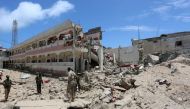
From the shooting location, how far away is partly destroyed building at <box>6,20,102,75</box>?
94.9ft

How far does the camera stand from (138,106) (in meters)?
→ 12.2

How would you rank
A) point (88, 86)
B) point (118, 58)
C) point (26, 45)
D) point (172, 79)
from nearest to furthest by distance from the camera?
point (172, 79)
point (88, 86)
point (118, 58)
point (26, 45)

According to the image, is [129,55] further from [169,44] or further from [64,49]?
[64,49]

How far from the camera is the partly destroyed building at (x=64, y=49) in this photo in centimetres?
2894

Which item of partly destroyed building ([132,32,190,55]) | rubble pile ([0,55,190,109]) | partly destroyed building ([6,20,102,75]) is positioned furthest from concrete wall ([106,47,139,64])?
rubble pile ([0,55,190,109])

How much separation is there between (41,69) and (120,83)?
25.3m

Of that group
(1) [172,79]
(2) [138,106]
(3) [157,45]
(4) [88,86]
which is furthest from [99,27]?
(2) [138,106]

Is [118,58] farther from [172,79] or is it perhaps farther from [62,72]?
[172,79]

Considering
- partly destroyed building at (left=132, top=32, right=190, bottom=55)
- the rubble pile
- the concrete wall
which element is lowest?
the rubble pile

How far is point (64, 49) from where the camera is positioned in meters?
30.7

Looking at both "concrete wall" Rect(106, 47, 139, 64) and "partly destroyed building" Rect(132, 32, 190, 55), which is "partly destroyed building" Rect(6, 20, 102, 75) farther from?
"partly destroyed building" Rect(132, 32, 190, 55)

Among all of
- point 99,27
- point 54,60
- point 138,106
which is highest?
point 99,27

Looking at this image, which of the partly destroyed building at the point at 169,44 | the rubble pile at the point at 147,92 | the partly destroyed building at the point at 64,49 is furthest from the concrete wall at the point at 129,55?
the rubble pile at the point at 147,92

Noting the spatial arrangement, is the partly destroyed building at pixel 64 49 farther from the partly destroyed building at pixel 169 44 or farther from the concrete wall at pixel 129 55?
the partly destroyed building at pixel 169 44
